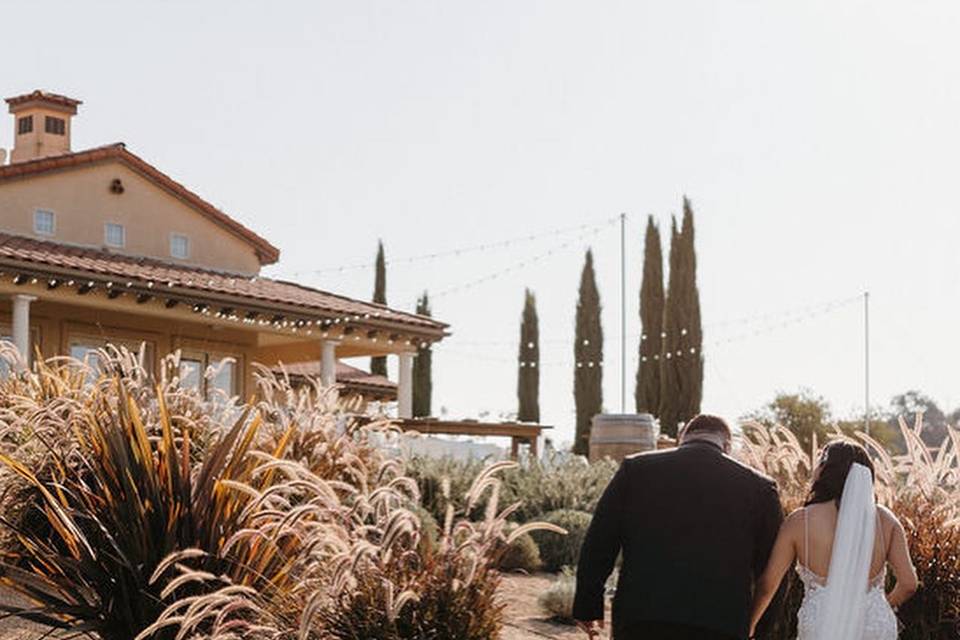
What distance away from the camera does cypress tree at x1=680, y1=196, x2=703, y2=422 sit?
161 ft

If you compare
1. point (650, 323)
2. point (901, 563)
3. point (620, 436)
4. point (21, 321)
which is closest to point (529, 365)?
point (650, 323)

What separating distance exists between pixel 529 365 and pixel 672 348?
23.6 feet

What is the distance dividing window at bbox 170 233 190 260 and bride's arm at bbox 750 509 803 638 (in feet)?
78.2

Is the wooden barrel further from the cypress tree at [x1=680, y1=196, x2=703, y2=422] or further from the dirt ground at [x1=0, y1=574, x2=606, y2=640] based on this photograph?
the cypress tree at [x1=680, y1=196, x2=703, y2=422]

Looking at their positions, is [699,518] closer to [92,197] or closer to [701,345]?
[92,197]

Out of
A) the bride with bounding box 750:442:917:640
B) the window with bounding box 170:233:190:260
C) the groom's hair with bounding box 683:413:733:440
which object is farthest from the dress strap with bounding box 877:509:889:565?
the window with bounding box 170:233:190:260

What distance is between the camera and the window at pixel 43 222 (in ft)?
89.2

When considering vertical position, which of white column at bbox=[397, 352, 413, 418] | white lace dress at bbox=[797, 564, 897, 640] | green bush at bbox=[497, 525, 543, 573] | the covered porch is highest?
the covered porch

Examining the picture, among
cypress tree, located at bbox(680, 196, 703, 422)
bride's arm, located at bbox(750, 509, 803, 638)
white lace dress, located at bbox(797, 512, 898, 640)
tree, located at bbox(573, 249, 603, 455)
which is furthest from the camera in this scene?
tree, located at bbox(573, 249, 603, 455)

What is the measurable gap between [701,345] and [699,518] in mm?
42928

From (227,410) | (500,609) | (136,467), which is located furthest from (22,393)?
(500,609)

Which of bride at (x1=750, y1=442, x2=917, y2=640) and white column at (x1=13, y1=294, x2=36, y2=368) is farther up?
white column at (x1=13, y1=294, x2=36, y2=368)

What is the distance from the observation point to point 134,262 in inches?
1095

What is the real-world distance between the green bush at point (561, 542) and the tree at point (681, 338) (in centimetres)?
3374
